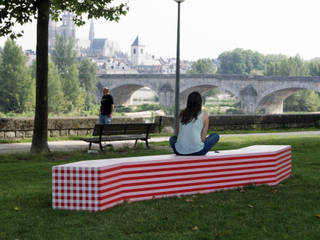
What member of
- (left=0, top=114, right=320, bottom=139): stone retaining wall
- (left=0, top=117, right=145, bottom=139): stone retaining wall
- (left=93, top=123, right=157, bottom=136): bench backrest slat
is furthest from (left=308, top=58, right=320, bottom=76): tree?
A: (left=93, top=123, right=157, bottom=136): bench backrest slat

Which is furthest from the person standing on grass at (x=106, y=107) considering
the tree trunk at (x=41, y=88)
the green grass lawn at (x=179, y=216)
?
the green grass lawn at (x=179, y=216)

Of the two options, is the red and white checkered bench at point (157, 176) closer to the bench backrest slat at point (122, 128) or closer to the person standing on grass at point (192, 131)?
the person standing on grass at point (192, 131)

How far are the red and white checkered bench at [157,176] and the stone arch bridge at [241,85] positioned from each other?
44764 millimetres

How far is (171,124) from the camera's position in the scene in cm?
1609

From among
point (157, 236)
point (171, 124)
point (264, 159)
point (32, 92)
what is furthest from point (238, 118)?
point (32, 92)

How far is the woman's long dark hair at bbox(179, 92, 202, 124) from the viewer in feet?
20.2

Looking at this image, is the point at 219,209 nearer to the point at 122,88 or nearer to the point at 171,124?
the point at 171,124

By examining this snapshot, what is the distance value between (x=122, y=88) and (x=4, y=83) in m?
21.3

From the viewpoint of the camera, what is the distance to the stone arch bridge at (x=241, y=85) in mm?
52531

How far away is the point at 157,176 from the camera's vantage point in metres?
5.79

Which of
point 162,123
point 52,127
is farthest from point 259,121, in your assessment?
point 52,127

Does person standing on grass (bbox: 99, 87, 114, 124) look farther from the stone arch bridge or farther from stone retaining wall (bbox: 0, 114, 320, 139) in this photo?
the stone arch bridge

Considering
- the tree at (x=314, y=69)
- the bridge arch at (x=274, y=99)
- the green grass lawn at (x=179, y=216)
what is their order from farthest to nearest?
the tree at (x=314, y=69)
the bridge arch at (x=274, y=99)
the green grass lawn at (x=179, y=216)

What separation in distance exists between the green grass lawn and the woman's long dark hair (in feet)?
3.14
